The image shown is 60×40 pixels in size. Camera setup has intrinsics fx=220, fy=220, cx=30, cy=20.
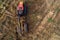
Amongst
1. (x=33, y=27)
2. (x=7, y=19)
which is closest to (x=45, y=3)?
(x=33, y=27)

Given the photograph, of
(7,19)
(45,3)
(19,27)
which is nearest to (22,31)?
(19,27)

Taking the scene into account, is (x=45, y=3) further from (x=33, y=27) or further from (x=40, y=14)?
(x=33, y=27)

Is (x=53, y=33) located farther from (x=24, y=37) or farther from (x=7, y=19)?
(x=7, y=19)

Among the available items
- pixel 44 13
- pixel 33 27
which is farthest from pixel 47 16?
pixel 33 27

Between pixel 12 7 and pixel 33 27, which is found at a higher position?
pixel 12 7

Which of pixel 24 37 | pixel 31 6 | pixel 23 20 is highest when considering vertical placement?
pixel 31 6

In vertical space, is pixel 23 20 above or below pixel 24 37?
above
